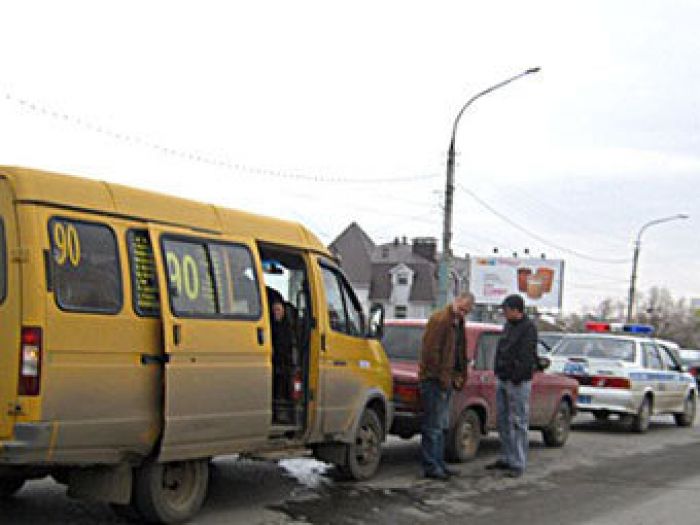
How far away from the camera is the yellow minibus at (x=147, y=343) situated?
6.30 metres

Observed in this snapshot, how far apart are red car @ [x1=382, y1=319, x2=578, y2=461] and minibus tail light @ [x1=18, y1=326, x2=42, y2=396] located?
542cm

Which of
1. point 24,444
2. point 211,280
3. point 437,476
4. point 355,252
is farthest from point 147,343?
point 355,252

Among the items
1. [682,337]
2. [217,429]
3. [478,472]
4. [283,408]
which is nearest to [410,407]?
[478,472]

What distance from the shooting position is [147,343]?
277 inches

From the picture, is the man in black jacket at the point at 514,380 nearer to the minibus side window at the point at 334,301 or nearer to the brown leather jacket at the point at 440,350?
the brown leather jacket at the point at 440,350

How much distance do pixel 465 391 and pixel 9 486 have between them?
5.27 m

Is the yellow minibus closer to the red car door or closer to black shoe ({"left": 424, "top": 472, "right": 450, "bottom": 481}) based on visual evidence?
black shoe ({"left": 424, "top": 472, "right": 450, "bottom": 481})

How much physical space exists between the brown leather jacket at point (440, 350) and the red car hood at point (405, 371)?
2.33ft

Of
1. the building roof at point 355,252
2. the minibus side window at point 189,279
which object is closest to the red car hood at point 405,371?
the minibus side window at point 189,279

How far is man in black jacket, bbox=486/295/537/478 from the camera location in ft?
35.5

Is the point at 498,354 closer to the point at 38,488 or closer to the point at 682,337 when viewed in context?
the point at 38,488

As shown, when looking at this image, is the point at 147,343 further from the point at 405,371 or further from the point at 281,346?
the point at 405,371

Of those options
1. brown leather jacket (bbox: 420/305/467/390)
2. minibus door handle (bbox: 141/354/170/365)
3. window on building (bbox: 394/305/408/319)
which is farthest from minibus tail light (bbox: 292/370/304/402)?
window on building (bbox: 394/305/408/319)

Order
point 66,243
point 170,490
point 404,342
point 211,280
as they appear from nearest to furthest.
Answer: point 66,243
point 170,490
point 211,280
point 404,342
